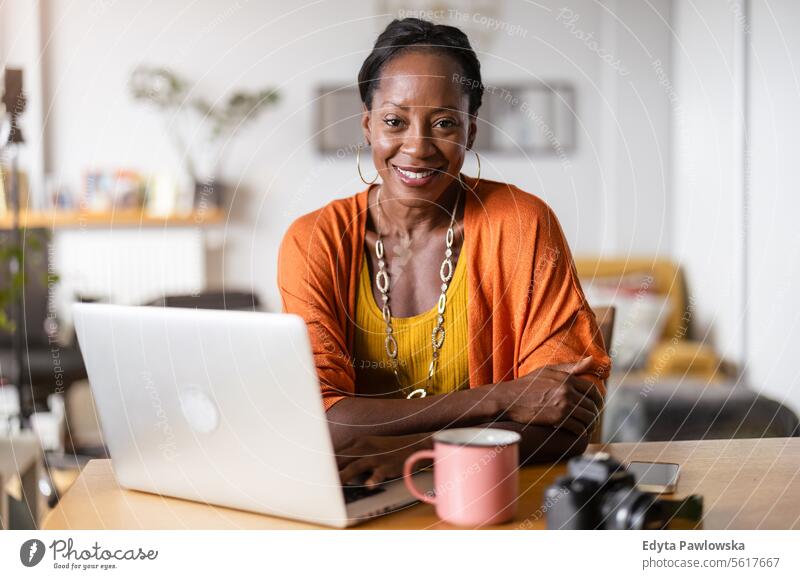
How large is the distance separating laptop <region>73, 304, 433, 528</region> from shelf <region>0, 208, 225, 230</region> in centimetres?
202

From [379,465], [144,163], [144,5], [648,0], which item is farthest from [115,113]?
[379,465]

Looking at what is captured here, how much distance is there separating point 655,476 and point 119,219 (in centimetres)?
230

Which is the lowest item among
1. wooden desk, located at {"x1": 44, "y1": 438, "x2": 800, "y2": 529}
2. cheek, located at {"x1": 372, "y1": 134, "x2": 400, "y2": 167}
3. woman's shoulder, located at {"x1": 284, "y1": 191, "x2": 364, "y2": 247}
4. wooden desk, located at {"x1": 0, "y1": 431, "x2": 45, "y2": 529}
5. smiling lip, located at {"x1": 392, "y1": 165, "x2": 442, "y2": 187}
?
wooden desk, located at {"x1": 0, "y1": 431, "x2": 45, "y2": 529}

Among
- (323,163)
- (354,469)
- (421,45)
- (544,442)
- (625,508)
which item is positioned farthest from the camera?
(323,163)

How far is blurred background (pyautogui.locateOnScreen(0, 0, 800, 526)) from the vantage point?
7.49ft

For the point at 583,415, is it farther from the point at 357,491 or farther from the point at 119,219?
the point at 119,219

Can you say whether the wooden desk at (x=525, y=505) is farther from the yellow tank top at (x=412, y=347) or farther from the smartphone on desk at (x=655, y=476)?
the yellow tank top at (x=412, y=347)

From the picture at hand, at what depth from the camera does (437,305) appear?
1089mm

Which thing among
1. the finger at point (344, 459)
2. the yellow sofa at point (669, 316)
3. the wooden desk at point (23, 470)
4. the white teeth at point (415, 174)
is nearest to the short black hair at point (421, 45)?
the white teeth at point (415, 174)

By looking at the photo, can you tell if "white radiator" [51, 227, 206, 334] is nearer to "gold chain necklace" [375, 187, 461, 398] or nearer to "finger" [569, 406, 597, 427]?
"gold chain necklace" [375, 187, 461, 398]

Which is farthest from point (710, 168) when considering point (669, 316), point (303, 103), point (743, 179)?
point (303, 103)

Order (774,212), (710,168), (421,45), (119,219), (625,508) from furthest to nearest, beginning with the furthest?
1. (119,219)
2. (710,168)
3. (774,212)
4. (421,45)
5. (625,508)

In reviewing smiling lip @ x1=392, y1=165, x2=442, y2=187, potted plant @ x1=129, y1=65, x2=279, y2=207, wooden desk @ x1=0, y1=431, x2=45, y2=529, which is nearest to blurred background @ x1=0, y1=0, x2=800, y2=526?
potted plant @ x1=129, y1=65, x2=279, y2=207
